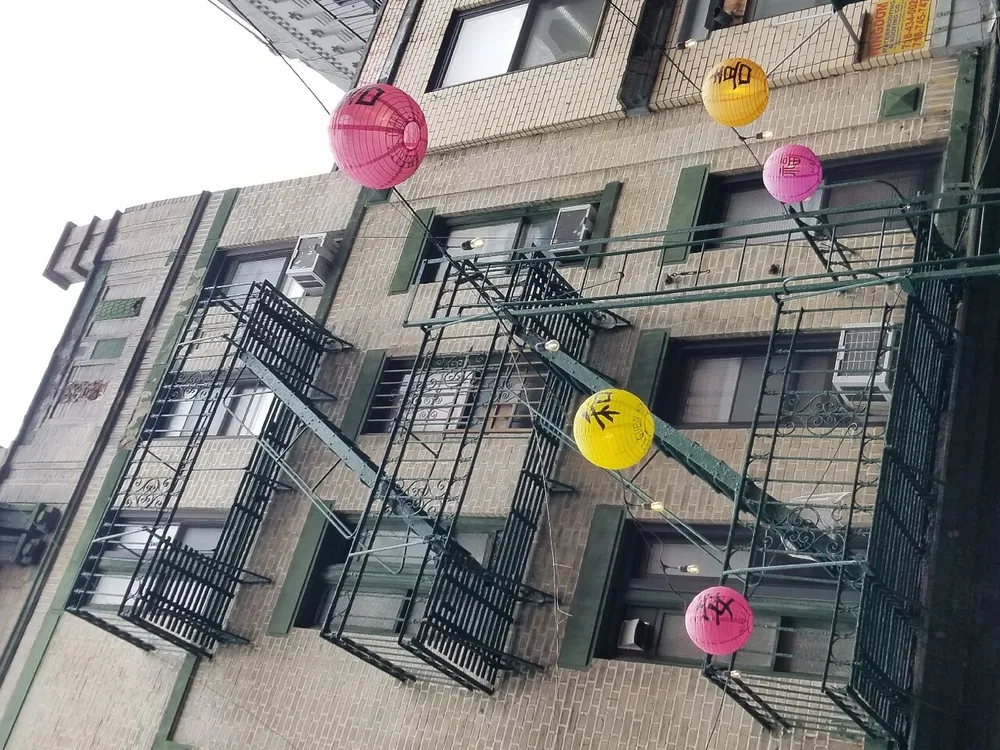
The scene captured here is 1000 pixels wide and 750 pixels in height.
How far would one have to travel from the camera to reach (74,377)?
20062mm

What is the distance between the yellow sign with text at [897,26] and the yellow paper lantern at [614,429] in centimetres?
656

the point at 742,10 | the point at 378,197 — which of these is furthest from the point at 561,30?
the point at 378,197

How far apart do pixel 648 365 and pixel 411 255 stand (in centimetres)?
481

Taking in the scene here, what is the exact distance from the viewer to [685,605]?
12203 millimetres

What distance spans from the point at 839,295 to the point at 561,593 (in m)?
4.43

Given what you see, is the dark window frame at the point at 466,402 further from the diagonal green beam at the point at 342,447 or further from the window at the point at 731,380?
the window at the point at 731,380

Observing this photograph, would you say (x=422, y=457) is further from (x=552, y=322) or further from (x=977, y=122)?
(x=977, y=122)

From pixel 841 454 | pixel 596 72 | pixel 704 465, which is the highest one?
pixel 596 72

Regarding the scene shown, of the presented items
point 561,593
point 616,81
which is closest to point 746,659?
point 561,593

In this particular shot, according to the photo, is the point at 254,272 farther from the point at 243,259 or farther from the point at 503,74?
the point at 503,74

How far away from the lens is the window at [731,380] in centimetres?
1280

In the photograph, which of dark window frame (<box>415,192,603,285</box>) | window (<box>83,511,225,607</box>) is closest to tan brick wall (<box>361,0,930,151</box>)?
dark window frame (<box>415,192,603,285</box>)

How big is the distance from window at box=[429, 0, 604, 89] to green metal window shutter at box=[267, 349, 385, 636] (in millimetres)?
5170

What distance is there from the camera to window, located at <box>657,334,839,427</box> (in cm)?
1280
